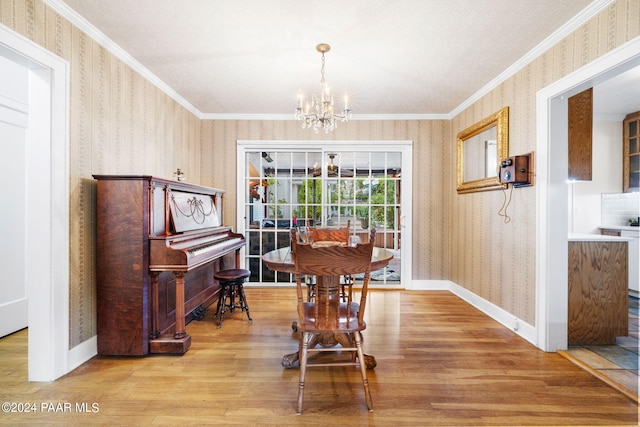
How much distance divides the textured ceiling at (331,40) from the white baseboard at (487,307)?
2.42m

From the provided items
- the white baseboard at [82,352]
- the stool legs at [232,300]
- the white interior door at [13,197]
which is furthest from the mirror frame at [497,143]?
the white interior door at [13,197]

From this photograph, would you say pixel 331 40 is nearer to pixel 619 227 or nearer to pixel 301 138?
pixel 301 138

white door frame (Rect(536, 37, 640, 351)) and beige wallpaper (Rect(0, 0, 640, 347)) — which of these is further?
white door frame (Rect(536, 37, 640, 351))

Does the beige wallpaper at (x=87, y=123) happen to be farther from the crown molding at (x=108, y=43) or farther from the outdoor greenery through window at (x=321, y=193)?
the outdoor greenery through window at (x=321, y=193)

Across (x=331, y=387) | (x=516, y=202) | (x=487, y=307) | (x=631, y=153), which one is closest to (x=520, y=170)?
(x=516, y=202)

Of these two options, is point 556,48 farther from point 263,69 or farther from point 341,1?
point 263,69

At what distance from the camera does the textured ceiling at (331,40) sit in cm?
199

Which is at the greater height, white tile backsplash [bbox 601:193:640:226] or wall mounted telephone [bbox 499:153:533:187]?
wall mounted telephone [bbox 499:153:533:187]

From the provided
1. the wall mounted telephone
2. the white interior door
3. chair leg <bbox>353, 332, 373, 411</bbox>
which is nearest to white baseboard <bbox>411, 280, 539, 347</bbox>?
the wall mounted telephone

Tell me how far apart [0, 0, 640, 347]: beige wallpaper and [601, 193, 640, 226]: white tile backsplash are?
2254mm

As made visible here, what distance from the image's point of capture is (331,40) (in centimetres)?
237

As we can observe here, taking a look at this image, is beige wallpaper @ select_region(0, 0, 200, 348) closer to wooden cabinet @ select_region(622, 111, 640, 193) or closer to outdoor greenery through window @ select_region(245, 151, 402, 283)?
outdoor greenery through window @ select_region(245, 151, 402, 283)

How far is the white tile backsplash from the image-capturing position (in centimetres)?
407

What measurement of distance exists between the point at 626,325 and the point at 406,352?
1.90m
